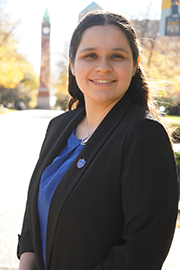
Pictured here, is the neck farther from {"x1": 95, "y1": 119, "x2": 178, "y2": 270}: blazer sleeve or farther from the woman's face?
{"x1": 95, "y1": 119, "x2": 178, "y2": 270}: blazer sleeve

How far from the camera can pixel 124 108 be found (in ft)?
4.95

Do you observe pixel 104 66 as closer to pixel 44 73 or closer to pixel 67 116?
pixel 67 116

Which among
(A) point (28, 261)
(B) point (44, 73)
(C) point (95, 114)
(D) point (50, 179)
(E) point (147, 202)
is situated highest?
(C) point (95, 114)

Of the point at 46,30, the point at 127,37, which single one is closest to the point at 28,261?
the point at 127,37

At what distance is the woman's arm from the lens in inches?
66.4

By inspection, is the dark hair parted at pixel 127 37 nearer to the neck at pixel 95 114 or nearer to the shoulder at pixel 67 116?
the neck at pixel 95 114

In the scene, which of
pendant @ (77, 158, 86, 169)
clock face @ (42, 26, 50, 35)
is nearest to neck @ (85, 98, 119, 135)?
pendant @ (77, 158, 86, 169)

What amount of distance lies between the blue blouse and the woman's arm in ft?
0.50

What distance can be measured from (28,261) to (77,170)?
2.29 feet

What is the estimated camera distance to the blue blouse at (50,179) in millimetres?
1558

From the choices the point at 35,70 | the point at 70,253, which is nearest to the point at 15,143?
the point at 70,253

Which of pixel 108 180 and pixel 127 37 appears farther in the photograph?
pixel 127 37

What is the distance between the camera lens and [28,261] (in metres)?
1.71

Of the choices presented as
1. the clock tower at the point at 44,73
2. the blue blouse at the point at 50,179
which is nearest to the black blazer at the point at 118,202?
the blue blouse at the point at 50,179
